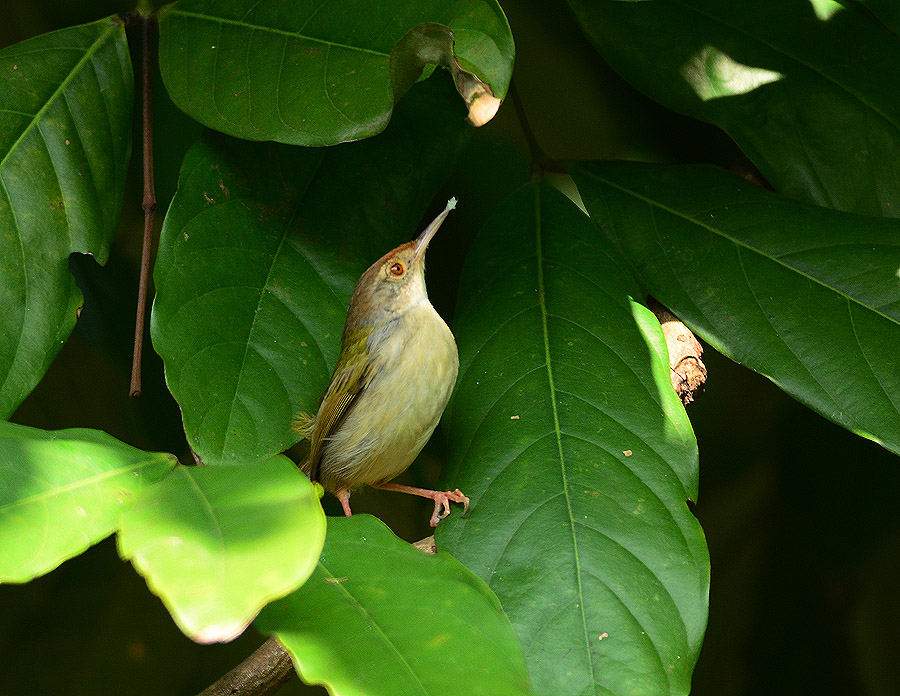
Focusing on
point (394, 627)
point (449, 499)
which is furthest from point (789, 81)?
point (394, 627)

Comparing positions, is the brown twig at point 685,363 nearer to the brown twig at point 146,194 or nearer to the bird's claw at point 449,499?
the bird's claw at point 449,499

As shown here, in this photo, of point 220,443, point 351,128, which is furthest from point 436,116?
point 220,443

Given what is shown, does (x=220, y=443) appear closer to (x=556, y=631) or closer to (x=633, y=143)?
(x=556, y=631)

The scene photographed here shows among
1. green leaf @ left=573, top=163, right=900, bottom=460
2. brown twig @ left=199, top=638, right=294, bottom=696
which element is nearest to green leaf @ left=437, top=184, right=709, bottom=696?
green leaf @ left=573, top=163, right=900, bottom=460

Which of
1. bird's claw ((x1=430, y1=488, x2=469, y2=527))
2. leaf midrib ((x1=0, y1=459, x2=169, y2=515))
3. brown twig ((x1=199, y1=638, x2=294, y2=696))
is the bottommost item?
brown twig ((x1=199, y1=638, x2=294, y2=696))

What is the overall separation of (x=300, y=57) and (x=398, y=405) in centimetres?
79

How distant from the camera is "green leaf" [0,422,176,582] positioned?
2.73 ft

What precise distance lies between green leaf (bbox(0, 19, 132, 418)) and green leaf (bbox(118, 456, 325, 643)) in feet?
2.61

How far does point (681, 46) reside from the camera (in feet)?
6.34

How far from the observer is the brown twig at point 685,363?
1819 millimetres

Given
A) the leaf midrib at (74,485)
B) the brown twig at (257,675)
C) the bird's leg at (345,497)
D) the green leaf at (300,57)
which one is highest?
the green leaf at (300,57)

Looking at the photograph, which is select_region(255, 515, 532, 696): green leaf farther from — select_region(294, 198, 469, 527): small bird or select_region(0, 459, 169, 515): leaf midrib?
select_region(294, 198, 469, 527): small bird

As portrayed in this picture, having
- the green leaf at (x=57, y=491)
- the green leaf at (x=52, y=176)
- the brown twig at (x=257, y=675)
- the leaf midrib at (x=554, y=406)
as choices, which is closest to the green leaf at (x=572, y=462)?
the leaf midrib at (x=554, y=406)

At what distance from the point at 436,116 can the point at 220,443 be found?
892mm
